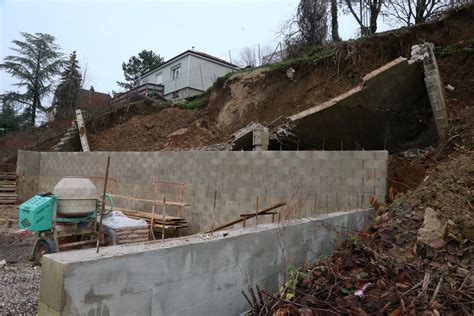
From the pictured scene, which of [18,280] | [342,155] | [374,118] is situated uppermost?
[374,118]

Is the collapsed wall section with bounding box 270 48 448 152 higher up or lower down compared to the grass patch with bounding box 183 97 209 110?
lower down

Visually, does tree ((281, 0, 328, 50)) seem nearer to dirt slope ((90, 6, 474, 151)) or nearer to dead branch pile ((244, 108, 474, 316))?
dirt slope ((90, 6, 474, 151))

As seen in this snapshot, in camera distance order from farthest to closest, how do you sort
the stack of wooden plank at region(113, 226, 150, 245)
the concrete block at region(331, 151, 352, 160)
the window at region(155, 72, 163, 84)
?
the window at region(155, 72, 163, 84), the stack of wooden plank at region(113, 226, 150, 245), the concrete block at region(331, 151, 352, 160)

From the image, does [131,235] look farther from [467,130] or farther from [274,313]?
[467,130]

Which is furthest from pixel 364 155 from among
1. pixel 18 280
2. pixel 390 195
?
pixel 18 280

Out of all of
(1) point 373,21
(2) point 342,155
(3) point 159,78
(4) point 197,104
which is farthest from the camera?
(3) point 159,78

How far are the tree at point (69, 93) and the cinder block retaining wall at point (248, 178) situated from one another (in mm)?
15460

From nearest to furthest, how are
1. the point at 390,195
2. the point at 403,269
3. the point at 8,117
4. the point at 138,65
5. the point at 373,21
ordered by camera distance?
the point at 403,269 < the point at 390,195 < the point at 373,21 < the point at 8,117 < the point at 138,65

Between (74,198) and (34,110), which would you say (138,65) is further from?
(74,198)

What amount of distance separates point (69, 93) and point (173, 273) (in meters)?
26.5

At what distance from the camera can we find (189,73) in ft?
87.0

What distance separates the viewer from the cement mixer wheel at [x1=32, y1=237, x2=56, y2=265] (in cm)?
625

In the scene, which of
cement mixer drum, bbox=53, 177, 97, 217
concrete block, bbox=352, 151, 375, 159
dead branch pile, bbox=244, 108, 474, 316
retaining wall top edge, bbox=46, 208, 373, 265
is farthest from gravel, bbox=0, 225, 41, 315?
concrete block, bbox=352, 151, 375, 159

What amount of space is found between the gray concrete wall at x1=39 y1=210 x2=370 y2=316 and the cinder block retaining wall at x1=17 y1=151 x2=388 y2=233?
263 cm
